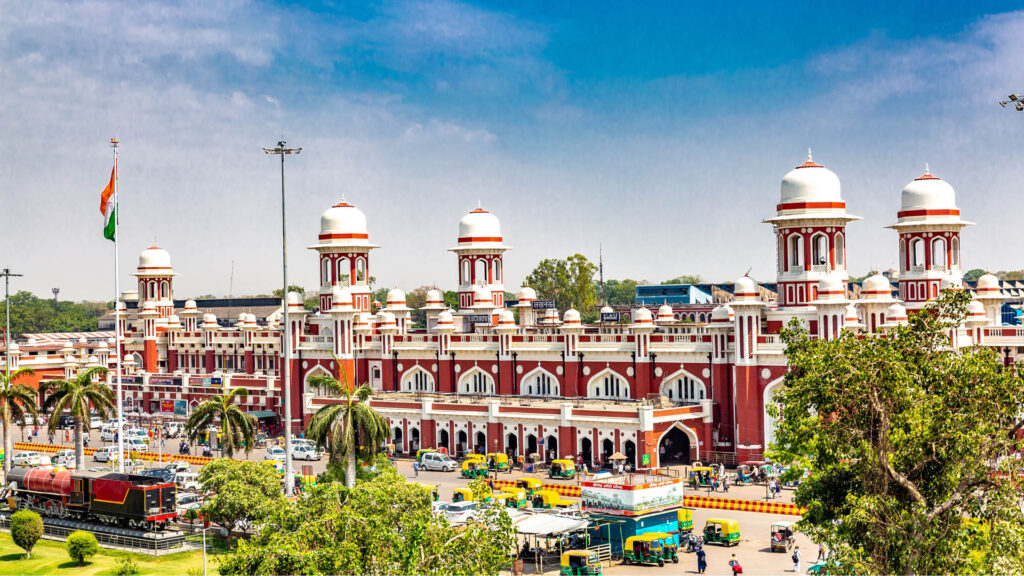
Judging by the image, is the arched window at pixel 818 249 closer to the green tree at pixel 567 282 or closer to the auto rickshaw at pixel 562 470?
the auto rickshaw at pixel 562 470

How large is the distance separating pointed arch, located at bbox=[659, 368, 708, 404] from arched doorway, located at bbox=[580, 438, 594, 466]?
5.42 meters

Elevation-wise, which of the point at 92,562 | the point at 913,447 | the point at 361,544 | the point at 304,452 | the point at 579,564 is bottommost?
the point at 92,562

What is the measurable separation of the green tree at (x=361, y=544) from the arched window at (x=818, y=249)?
35176 millimetres

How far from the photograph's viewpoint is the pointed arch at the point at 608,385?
63.1 metres

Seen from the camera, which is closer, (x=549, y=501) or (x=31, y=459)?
(x=549, y=501)

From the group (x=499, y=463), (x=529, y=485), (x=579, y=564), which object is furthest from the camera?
(x=499, y=463)

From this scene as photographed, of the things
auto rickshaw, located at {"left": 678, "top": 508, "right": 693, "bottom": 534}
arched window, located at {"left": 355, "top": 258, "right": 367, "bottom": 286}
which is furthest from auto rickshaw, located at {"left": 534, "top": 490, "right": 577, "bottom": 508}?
arched window, located at {"left": 355, "top": 258, "right": 367, "bottom": 286}

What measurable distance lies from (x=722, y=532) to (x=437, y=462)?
21.2 metres

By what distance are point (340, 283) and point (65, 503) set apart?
30.9 m

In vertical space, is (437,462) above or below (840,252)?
below

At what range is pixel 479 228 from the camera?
7938 cm

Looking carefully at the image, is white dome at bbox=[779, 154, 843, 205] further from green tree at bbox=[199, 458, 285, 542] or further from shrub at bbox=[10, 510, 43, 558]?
shrub at bbox=[10, 510, 43, 558]

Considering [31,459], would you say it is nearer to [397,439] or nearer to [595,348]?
[397,439]

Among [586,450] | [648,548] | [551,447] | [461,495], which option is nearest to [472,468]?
[551,447]
